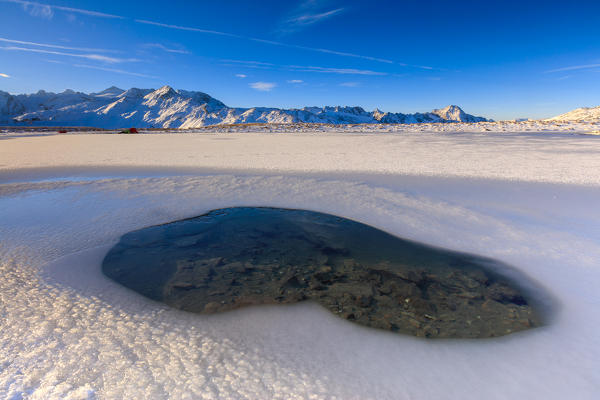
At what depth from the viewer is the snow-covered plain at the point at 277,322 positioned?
1582mm

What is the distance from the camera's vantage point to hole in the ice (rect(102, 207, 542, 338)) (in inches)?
88.0

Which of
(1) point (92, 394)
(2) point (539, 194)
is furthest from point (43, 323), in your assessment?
(2) point (539, 194)

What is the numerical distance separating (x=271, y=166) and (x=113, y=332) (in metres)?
5.98

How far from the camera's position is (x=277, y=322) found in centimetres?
213

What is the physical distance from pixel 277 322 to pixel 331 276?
0.79 m

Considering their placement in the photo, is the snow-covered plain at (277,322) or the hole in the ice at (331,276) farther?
the hole in the ice at (331,276)

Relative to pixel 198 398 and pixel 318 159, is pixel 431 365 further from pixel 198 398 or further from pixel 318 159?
pixel 318 159

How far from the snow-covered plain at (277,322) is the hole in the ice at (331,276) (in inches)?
5.9

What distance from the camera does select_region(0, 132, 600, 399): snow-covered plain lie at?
158 centimetres

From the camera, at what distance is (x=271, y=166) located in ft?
25.1

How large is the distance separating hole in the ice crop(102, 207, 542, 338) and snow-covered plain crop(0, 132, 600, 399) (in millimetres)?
149

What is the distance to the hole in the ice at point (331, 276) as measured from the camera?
223cm

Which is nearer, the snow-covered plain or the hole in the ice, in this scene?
the snow-covered plain

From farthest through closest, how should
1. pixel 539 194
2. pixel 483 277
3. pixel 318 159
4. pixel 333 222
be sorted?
pixel 318 159 → pixel 539 194 → pixel 333 222 → pixel 483 277
